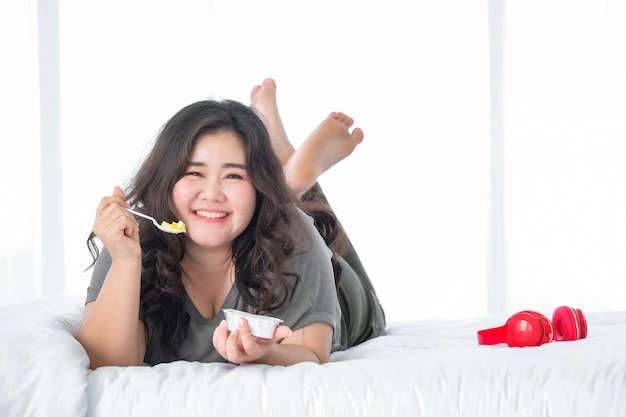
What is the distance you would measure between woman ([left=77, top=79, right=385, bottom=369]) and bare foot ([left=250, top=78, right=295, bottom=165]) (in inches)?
34.4

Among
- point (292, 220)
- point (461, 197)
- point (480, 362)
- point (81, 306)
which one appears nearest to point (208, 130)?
point (292, 220)

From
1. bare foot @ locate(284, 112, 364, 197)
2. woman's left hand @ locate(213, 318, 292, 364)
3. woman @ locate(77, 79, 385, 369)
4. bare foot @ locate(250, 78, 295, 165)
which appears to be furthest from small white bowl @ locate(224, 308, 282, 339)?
bare foot @ locate(250, 78, 295, 165)

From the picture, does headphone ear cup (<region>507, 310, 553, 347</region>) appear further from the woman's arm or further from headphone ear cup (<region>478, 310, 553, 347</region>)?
the woman's arm

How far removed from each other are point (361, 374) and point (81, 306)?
0.85m

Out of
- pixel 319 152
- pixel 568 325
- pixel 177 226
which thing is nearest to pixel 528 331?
pixel 568 325

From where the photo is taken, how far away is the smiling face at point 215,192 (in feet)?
5.40

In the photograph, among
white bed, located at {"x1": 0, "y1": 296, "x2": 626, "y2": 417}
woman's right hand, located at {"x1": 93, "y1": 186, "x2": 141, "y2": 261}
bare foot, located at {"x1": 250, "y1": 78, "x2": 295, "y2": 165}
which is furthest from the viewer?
bare foot, located at {"x1": 250, "y1": 78, "x2": 295, "y2": 165}

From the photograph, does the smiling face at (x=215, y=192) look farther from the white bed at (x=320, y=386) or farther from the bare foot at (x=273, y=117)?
the bare foot at (x=273, y=117)

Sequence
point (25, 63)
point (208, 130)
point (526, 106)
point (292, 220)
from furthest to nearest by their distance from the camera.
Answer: point (526, 106), point (25, 63), point (292, 220), point (208, 130)

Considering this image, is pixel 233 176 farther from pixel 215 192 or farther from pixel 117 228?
pixel 117 228

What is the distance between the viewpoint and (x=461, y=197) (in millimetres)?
4445

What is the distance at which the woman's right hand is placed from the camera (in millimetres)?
1514

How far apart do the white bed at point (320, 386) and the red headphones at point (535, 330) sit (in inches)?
8.5

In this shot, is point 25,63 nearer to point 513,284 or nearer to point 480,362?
point 513,284
